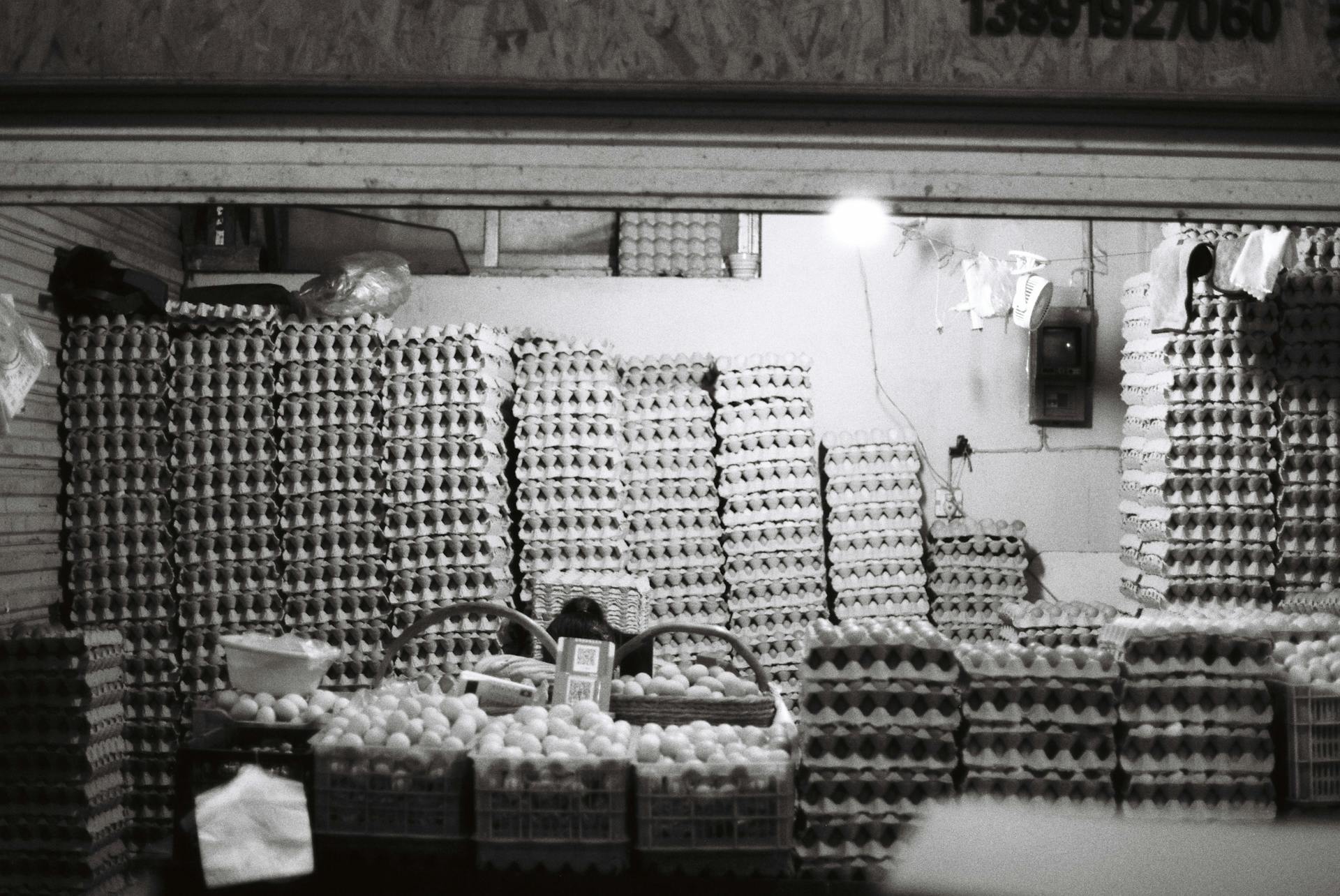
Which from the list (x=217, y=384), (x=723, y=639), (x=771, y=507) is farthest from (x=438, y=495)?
(x=723, y=639)

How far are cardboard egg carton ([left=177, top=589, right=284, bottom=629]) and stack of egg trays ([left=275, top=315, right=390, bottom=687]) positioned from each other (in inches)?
3.7

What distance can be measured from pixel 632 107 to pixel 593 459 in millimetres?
5377

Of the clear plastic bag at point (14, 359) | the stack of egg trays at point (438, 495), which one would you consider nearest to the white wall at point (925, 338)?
the stack of egg trays at point (438, 495)

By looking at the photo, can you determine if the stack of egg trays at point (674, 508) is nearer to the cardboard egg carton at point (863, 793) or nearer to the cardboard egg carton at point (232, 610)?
the cardboard egg carton at point (232, 610)

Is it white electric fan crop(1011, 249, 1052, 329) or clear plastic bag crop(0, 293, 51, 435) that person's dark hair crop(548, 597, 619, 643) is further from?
white electric fan crop(1011, 249, 1052, 329)

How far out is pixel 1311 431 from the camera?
823 cm

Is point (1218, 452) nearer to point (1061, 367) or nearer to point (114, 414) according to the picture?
point (1061, 367)

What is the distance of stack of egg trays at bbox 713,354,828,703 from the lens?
31.7 ft

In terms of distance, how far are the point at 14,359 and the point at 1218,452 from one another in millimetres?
7352

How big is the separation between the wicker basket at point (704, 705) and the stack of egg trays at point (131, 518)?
4.82m

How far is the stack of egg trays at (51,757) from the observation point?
6.53 meters

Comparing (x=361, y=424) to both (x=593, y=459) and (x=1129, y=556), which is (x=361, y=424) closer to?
(x=593, y=459)

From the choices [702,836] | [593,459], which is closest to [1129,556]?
[593,459]

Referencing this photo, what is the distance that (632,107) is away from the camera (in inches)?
158
